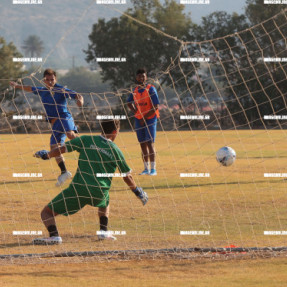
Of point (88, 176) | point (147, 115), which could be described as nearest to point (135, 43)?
point (147, 115)

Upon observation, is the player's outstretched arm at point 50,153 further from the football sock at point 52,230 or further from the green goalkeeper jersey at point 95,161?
the football sock at point 52,230

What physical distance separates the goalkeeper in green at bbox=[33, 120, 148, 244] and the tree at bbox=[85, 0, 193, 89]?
38.6m

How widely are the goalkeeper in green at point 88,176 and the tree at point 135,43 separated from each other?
127ft

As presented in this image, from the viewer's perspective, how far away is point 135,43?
47719 mm

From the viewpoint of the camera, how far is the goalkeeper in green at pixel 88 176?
307 inches

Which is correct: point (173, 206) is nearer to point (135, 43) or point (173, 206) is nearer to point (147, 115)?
point (147, 115)

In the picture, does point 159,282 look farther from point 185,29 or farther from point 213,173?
point 185,29

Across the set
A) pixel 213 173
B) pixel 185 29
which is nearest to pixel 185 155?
pixel 213 173

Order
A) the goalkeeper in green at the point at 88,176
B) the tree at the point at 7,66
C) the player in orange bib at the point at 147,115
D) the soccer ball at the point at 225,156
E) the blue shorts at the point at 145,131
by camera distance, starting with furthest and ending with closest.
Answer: the tree at the point at 7,66
the blue shorts at the point at 145,131
the soccer ball at the point at 225,156
the player in orange bib at the point at 147,115
the goalkeeper in green at the point at 88,176

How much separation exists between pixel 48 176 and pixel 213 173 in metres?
3.38

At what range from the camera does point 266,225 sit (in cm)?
871

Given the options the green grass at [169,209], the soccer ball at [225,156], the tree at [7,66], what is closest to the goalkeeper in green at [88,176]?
the green grass at [169,209]

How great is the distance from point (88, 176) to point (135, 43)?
40.5 metres

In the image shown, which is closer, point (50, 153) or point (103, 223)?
point (50, 153)
